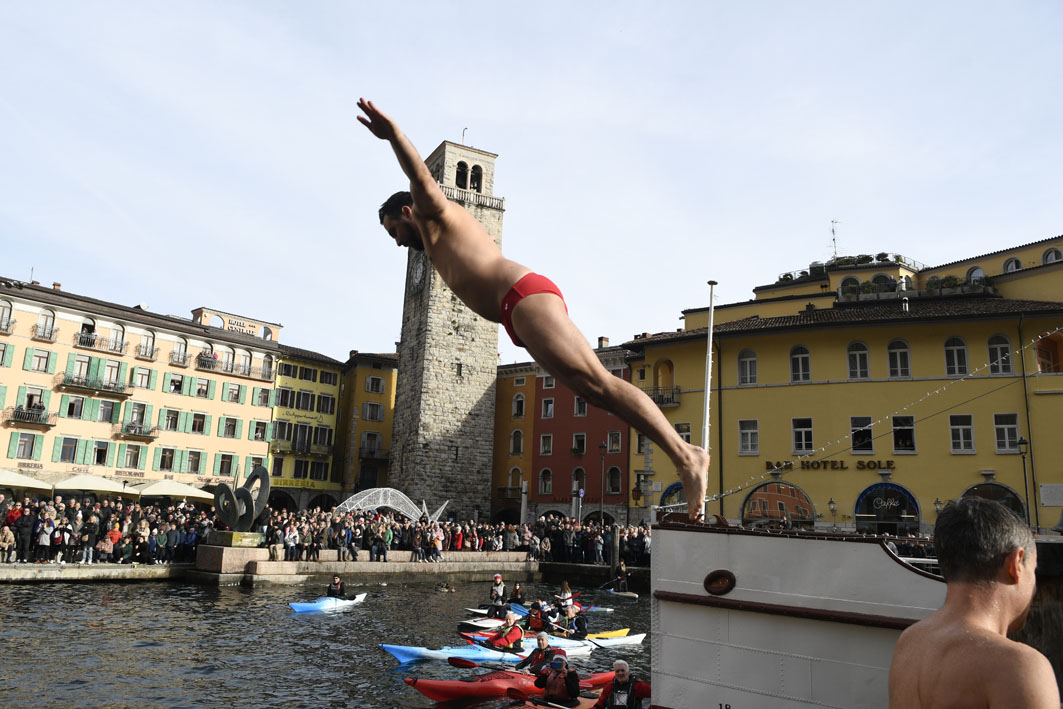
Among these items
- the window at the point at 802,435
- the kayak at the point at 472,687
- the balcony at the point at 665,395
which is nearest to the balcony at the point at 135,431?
the balcony at the point at 665,395

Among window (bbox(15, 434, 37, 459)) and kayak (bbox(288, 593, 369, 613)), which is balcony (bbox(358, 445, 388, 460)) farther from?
kayak (bbox(288, 593, 369, 613))

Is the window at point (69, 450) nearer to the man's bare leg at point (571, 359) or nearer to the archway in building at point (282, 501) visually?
the archway in building at point (282, 501)

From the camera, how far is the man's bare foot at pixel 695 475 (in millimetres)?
4047

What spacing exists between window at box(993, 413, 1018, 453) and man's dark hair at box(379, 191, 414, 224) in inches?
1355

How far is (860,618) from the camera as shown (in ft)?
22.5

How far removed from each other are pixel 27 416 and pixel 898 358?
45.7 meters

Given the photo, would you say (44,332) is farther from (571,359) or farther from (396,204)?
(571,359)

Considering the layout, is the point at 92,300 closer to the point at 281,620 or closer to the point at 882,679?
the point at 281,620

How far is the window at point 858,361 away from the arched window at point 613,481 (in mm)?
20125

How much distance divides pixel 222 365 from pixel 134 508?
2638 centimetres

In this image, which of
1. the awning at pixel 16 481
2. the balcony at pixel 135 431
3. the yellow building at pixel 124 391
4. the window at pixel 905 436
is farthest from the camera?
the balcony at pixel 135 431

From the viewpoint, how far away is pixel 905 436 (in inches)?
1321

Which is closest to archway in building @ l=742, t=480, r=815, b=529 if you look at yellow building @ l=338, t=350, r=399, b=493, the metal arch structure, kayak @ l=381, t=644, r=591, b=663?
the metal arch structure

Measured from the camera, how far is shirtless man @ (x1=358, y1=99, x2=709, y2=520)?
3.22m
